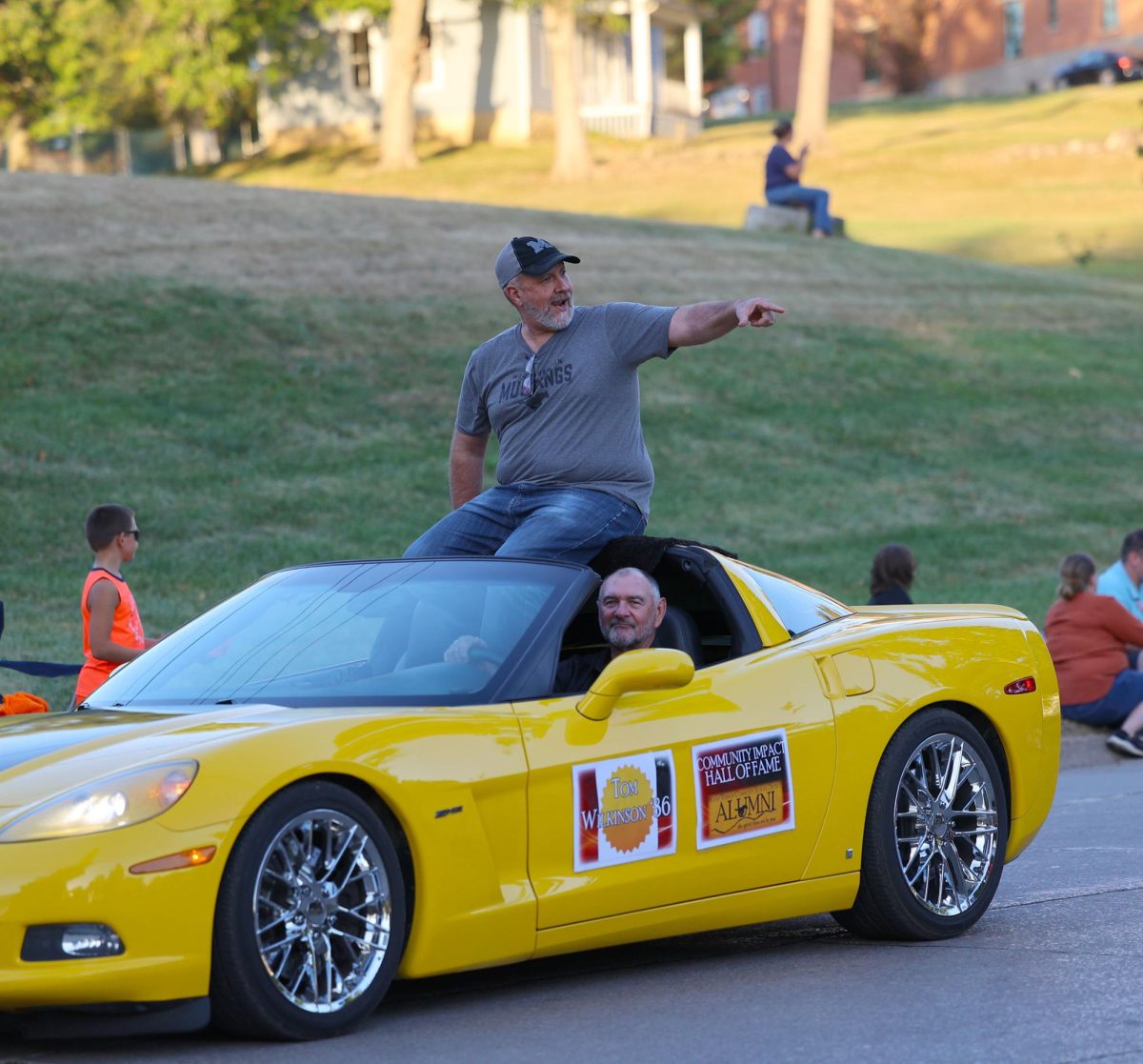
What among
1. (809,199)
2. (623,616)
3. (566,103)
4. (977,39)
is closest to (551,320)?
(623,616)

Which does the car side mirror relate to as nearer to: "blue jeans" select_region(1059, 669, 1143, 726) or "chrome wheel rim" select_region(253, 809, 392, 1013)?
"chrome wheel rim" select_region(253, 809, 392, 1013)

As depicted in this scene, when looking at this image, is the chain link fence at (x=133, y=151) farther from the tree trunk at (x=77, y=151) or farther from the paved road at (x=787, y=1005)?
the paved road at (x=787, y=1005)

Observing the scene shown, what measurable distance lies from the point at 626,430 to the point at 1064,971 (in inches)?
95.6

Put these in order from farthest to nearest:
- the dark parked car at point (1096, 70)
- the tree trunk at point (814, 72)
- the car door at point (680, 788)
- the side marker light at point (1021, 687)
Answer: the dark parked car at point (1096, 70)
the tree trunk at point (814, 72)
the side marker light at point (1021, 687)
the car door at point (680, 788)

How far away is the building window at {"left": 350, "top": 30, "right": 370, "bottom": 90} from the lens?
190 feet

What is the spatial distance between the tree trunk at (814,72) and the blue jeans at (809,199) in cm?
1884

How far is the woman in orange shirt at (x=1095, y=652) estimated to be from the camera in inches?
502

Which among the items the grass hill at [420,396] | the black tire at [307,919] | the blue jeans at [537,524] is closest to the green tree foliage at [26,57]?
the grass hill at [420,396]

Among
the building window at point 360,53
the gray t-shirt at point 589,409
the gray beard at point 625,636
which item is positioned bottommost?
the gray beard at point 625,636

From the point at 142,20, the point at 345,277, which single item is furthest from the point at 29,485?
the point at 142,20

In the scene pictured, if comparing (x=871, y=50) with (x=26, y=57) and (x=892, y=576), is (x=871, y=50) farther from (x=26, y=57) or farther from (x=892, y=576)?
(x=892, y=576)

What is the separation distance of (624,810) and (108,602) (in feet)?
13.8

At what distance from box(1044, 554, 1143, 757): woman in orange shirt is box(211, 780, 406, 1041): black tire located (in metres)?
8.33

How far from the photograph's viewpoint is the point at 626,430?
7.20m
